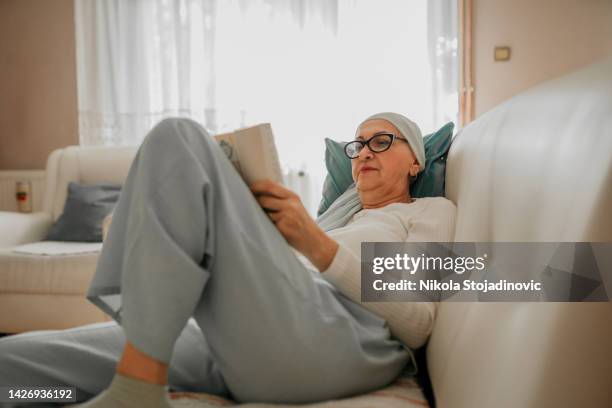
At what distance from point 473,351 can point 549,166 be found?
28 centimetres

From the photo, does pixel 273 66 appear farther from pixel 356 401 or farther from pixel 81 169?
pixel 356 401

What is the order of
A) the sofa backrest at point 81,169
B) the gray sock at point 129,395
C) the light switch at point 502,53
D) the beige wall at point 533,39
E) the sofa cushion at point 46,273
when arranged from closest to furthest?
the gray sock at point 129,395 → the sofa cushion at point 46,273 → the sofa backrest at point 81,169 → the beige wall at point 533,39 → the light switch at point 502,53

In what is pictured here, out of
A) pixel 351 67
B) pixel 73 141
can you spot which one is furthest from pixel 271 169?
pixel 73 141

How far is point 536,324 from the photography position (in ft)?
1.89

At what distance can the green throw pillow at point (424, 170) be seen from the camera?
1568 millimetres

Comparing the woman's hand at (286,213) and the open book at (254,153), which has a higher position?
the open book at (254,153)

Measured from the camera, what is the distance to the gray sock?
73 cm

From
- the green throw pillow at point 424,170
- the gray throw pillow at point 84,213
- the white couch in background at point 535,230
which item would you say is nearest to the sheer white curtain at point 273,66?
the gray throw pillow at point 84,213

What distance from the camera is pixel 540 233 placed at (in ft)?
2.09

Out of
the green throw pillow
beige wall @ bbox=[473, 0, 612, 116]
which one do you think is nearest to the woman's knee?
the green throw pillow

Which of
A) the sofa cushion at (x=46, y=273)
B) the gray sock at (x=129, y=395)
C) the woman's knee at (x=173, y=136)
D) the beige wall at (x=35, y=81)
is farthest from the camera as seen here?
the beige wall at (x=35, y=81)

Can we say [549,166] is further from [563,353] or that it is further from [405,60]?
[405,60]

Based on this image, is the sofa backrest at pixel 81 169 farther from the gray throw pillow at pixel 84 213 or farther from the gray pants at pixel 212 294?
the gray pants at pixel 212 294

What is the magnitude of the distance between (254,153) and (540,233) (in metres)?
0.50
